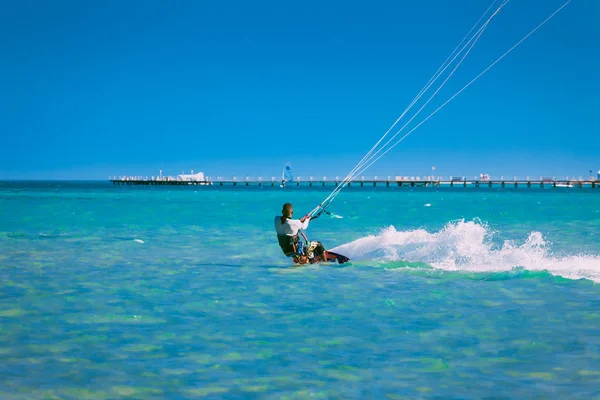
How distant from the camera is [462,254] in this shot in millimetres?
19594

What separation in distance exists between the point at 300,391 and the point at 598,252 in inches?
772

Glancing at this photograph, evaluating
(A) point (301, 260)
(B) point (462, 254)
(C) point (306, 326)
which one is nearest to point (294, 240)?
(A) point (301, 260)

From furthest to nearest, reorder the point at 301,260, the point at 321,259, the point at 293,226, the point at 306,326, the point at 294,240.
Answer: the point at 321,259, the point at 301,260, the point at 294,240, the point at 293,226, the point at 306,326

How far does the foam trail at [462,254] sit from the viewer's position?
17.4 m

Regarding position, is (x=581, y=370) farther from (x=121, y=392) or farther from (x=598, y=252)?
(x=598, y=252)

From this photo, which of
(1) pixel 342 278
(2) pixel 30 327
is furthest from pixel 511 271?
(2) pixel 30 327

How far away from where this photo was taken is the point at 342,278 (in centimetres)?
1623

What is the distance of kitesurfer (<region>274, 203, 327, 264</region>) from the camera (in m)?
16.2

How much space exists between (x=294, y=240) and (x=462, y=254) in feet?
19.0

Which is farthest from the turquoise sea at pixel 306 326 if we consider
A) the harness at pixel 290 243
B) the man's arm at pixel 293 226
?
the man's arm at pixel 293 226

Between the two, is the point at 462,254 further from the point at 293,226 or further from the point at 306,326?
the point at 306,326

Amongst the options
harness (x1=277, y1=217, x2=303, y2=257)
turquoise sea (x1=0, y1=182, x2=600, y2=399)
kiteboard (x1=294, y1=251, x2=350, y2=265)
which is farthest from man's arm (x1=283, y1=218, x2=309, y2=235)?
kiteboard (x1=294, y1=251, x2=350, y2=265)

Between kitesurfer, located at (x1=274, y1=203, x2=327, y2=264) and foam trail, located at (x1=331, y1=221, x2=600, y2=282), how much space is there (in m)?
2.64

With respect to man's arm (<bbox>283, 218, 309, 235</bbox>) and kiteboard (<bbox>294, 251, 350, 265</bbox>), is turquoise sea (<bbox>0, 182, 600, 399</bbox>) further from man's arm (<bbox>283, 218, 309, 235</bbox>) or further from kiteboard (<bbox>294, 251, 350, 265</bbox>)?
man's arm (<bbox>283, 218, 309, 235</bbox>)
